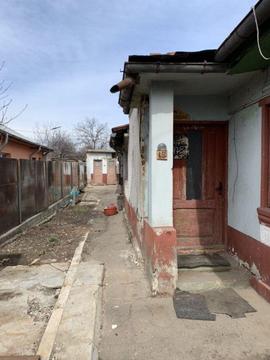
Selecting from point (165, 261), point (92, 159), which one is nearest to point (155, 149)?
point (165, 261)

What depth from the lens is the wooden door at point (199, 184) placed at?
5629mm

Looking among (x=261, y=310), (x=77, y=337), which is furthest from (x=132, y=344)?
A: (x=261, y=310)

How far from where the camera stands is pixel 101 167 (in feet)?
116

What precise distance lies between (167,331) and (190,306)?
2.07ft

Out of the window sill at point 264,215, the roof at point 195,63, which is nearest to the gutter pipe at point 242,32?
the roof at point 195,63

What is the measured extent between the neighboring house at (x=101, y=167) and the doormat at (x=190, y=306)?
101ft

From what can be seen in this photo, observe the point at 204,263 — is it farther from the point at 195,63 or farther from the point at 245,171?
the point at 195,63

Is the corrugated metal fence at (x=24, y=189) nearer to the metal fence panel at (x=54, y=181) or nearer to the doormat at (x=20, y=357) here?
the metal fence panel at (x=54, y=181)

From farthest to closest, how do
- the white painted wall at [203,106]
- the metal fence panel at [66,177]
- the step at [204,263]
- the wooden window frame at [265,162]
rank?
the metal fence panel at [66,177] → the white painted wall at [203,106] → the step at [204,263] → the wooden window frame at [265,162]

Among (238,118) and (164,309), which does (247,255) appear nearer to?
(164,309)

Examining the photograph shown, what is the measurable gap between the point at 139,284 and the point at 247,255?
1613 mm

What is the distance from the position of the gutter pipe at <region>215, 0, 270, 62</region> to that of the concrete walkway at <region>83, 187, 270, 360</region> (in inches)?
119

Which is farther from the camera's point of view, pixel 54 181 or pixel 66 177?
pixel 66 177

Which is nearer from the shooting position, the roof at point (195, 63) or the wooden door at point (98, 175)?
the roof at point (195, 63)
